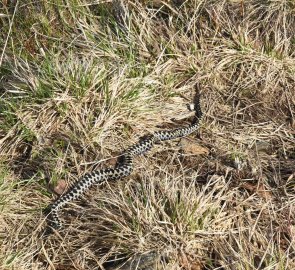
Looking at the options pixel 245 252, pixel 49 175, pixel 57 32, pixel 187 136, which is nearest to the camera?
pixel 245 252

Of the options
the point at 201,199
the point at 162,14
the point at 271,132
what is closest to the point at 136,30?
the point at 162,14

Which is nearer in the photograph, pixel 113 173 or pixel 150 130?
pixel 113 173

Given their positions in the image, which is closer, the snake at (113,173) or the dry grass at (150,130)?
the dry grass at (150,130)

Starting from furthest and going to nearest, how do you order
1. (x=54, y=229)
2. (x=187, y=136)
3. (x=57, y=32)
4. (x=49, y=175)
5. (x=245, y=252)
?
(x=57, y=32) → (x=187, y=136) → (x=49, y=175) → (x=54, y=229) → (x=245, y=252)

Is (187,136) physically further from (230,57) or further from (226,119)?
(230,57)

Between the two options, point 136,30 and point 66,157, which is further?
point 136,30
